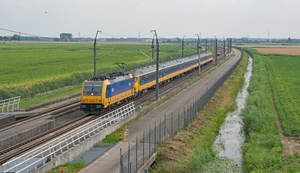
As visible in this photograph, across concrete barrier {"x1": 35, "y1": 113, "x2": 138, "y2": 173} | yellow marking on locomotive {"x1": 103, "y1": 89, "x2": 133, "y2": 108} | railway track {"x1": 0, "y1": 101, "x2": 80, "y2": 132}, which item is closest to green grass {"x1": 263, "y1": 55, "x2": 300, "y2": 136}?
concrete barrier {"x1": 35, "y1": 113, "x2": 138, "y2": 173}

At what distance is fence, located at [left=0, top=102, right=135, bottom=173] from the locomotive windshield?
2.73m

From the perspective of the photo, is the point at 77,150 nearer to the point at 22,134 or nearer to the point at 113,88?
the point at 22,134

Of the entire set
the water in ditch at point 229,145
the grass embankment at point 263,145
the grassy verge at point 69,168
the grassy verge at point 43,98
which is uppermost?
the grassy verge at point 43,98

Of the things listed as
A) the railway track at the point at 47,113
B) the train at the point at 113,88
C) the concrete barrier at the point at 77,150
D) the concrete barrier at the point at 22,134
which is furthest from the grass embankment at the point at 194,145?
the railway track at the point at 47,113

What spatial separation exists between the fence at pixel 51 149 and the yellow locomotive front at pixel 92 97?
2092 millimetres

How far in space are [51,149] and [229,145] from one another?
45.8 feet

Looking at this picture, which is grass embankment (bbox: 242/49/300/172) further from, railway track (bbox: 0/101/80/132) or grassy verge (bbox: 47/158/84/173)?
railway track (bbox: 0/101/80/132)

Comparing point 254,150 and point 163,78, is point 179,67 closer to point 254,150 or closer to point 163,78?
point 163,78

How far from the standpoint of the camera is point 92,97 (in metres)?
39.2

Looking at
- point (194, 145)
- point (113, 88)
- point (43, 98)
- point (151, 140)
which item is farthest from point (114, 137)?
point (43, 98)

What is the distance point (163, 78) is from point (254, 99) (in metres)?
19.8

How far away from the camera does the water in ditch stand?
88.6 ft

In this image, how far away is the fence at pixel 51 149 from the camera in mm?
21344

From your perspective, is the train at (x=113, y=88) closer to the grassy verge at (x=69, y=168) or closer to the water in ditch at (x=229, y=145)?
the water in ditch at (x=229, y=145)
